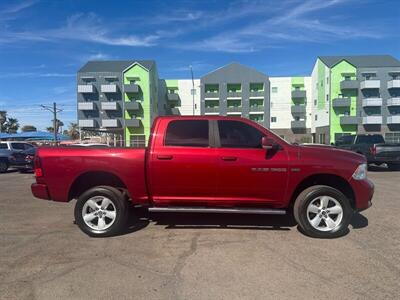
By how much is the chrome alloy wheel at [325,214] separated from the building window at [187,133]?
2.04 m

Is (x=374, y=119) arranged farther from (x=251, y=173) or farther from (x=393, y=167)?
(x=251, y=173)

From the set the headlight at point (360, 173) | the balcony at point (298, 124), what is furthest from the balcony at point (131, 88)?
the headlight at point (360, 173)

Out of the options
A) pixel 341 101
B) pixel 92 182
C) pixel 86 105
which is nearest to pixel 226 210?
pixel 92 182

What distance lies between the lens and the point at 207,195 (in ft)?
19.1

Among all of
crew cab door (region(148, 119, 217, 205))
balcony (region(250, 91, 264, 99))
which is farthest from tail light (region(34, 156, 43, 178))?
balcony (region(250, 91, 264, 99))

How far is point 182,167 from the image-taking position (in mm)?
5758

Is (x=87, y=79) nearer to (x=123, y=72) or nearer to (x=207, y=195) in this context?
(x=123, y=72)

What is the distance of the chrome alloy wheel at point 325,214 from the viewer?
5727 mm

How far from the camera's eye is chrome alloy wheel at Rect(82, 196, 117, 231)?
5859mm

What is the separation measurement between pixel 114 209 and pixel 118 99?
61.8 meters

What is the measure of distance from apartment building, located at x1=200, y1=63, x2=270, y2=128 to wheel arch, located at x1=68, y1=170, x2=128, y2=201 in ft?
201

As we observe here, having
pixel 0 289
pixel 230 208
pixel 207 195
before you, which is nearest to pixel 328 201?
pixel 230 208

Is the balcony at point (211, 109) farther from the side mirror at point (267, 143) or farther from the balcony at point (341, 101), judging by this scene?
the side mirror at point (267, 143)

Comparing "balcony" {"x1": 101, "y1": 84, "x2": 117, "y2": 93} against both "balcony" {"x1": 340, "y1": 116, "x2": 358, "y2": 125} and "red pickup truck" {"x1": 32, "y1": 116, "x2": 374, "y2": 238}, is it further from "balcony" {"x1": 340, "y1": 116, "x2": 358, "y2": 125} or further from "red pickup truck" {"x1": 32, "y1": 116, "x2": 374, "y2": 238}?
"red pickup truck" {"x1": 32, "y1": 116, "x2": 374, "y2": 238}
